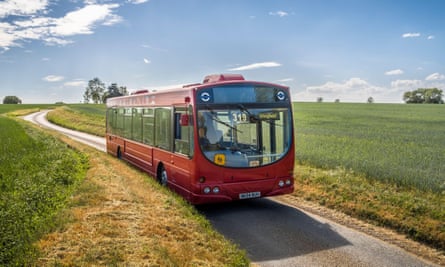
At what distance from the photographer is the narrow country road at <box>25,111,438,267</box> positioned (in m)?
6.43

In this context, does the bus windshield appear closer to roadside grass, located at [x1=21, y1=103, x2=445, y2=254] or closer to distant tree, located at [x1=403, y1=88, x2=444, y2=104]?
roadside grass, located at [x1=21, y1=103, x2=445, y2=254]

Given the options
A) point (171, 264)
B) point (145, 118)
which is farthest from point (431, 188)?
point (145, 118)

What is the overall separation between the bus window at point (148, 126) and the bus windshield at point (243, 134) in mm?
3495

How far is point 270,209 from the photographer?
949cm

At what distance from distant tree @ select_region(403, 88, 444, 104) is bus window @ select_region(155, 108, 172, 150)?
87753 millimetres

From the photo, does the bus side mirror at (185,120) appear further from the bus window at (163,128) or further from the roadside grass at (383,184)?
the roadside grass at (383,184)

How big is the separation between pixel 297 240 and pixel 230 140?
263 cm

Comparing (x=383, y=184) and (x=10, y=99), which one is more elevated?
(x=10, y=99)

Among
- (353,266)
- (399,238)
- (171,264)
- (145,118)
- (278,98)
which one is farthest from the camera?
(145,118)

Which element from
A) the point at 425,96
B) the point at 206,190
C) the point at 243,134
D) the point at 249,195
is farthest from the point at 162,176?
the point at 425,96

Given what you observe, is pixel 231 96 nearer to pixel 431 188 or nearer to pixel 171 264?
pixel 171 264

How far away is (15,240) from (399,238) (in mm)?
6659

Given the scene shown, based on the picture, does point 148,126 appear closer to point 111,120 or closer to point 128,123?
point 128,123

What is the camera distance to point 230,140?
8.88m
